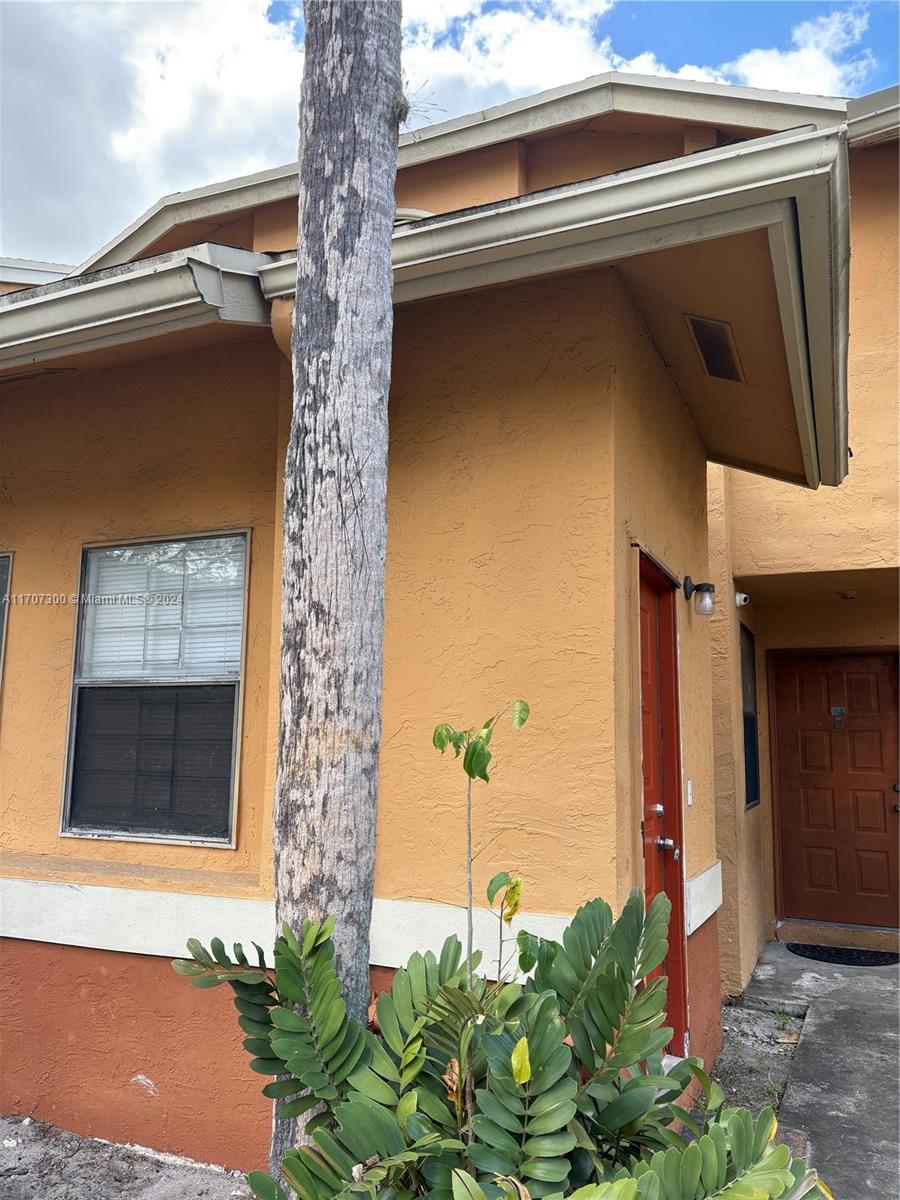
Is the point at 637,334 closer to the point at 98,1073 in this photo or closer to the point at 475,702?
the point at 475,702

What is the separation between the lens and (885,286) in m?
6.46

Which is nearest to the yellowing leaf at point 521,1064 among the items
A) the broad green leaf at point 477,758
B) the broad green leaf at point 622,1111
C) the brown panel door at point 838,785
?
the broad green leaf at point 622,1111

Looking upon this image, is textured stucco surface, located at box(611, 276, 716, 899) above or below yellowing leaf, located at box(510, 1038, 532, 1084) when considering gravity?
above

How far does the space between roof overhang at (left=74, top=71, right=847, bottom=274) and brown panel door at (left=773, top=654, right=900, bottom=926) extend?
4845mm

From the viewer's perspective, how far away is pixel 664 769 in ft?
14.7

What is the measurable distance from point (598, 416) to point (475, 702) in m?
1.18

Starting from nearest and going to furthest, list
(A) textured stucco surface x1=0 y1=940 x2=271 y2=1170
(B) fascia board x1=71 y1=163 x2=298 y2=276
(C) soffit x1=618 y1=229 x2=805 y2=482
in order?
(C) soffit x1=618 y1=229 x2=805 y2=482
(A) textured stucco surface x1=0 y1=940 x2=271 y2=1170
(B) fascia board x1=71 y1=163 x2=298 y2=276

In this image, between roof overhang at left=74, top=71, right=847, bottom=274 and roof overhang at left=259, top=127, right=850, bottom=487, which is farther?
roof overhang at left=74, top=71, right=847, bottom=274

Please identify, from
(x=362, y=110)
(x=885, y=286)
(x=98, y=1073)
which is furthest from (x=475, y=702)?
(x=885, y=286)

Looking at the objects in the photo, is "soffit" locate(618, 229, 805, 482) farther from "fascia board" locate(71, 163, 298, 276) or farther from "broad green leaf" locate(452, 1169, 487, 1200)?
"broad green leaf" locate(452, 1169, 487, 1200)

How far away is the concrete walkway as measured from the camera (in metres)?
3.88

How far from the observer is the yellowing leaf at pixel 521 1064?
1754 millimetres

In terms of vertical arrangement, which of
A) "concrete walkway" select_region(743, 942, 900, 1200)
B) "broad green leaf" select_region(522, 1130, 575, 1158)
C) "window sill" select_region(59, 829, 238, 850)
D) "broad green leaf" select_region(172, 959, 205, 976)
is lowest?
"concrete walkway" select_region(743, 942, 900, 1200)

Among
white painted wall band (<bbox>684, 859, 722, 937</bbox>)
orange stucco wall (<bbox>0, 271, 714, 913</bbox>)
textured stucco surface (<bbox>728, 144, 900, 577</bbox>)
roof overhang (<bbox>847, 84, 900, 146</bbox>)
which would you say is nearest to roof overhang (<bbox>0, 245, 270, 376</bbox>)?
orange stucco wall (<bbox>0, 271, 714, 913</bbox>)
